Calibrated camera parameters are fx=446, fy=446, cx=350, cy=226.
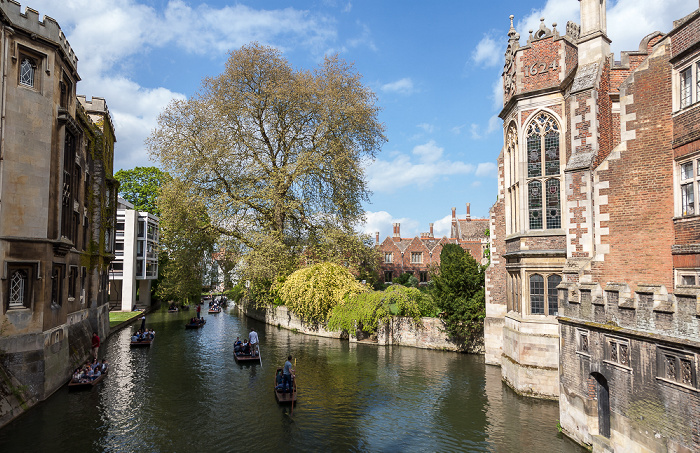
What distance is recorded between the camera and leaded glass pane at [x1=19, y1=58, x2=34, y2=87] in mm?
16469

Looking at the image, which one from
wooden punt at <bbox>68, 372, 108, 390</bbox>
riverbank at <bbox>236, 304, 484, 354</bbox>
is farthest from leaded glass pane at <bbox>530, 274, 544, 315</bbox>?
wooden punt at <bbox>68, 372, 108, 390</bbox>

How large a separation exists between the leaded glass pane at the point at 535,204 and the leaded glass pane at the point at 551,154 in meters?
0.68

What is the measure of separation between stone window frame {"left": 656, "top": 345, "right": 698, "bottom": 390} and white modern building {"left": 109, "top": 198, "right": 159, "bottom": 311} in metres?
43.8

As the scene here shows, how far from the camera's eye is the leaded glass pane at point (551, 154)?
699 inches

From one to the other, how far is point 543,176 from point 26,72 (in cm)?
2031

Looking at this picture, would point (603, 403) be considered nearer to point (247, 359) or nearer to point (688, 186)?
point (688, 186)

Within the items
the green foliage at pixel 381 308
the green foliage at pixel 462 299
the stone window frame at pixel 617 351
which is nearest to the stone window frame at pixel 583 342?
the stone window frame at pixel 617 351

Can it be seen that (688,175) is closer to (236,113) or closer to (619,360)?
(619,360)

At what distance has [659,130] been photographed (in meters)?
12.8

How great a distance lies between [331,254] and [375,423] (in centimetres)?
2049

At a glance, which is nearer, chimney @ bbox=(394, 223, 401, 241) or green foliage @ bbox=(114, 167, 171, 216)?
green foliage @ bbox=(114, 167, 171, 216)

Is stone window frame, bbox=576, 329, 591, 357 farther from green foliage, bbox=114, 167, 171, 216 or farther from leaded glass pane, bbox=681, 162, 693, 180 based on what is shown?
green foliage, bbox=114, 167, 171, 216

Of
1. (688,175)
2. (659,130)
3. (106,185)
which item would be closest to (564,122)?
(659,130)

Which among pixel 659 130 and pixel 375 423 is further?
pixel 375 423
